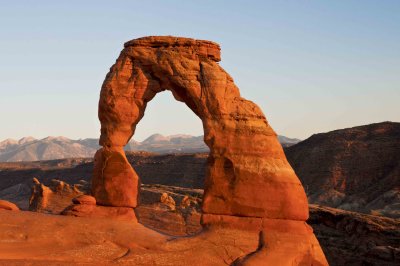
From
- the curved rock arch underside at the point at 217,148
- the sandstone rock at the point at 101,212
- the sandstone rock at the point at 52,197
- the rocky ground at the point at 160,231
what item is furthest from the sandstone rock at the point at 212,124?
the sandstone rock at the point at 52,197

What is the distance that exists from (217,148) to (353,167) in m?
43.1

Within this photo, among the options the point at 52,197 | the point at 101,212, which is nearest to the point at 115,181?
the point at 101,212

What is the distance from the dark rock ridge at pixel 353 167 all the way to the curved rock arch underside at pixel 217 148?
1188 inches

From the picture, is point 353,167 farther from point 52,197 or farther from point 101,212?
point 101,212

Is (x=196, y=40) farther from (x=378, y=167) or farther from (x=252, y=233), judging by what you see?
(x=378, y=167)

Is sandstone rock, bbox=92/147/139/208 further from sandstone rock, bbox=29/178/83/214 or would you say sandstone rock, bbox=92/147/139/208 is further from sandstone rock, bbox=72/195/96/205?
sandstone rock, bbox=29/178/83/214

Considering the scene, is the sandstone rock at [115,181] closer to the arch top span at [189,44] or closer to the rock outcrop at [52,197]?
the arch top span at [189,44]

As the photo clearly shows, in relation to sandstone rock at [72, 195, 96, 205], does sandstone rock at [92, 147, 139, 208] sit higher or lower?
higher

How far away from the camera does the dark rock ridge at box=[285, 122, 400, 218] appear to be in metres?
48.1

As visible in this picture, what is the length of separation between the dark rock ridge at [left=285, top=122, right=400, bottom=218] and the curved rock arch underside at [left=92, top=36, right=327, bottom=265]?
3017 centimetres

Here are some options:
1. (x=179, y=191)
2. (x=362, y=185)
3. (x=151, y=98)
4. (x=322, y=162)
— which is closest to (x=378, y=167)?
(x=362, y=185)

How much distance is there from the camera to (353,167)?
181ft

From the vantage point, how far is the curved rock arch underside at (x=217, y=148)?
47.6 ft

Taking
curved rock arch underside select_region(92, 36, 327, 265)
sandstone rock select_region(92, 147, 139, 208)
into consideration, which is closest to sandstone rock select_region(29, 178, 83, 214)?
sandstone rock select_region(92, 147, 139, 208)
